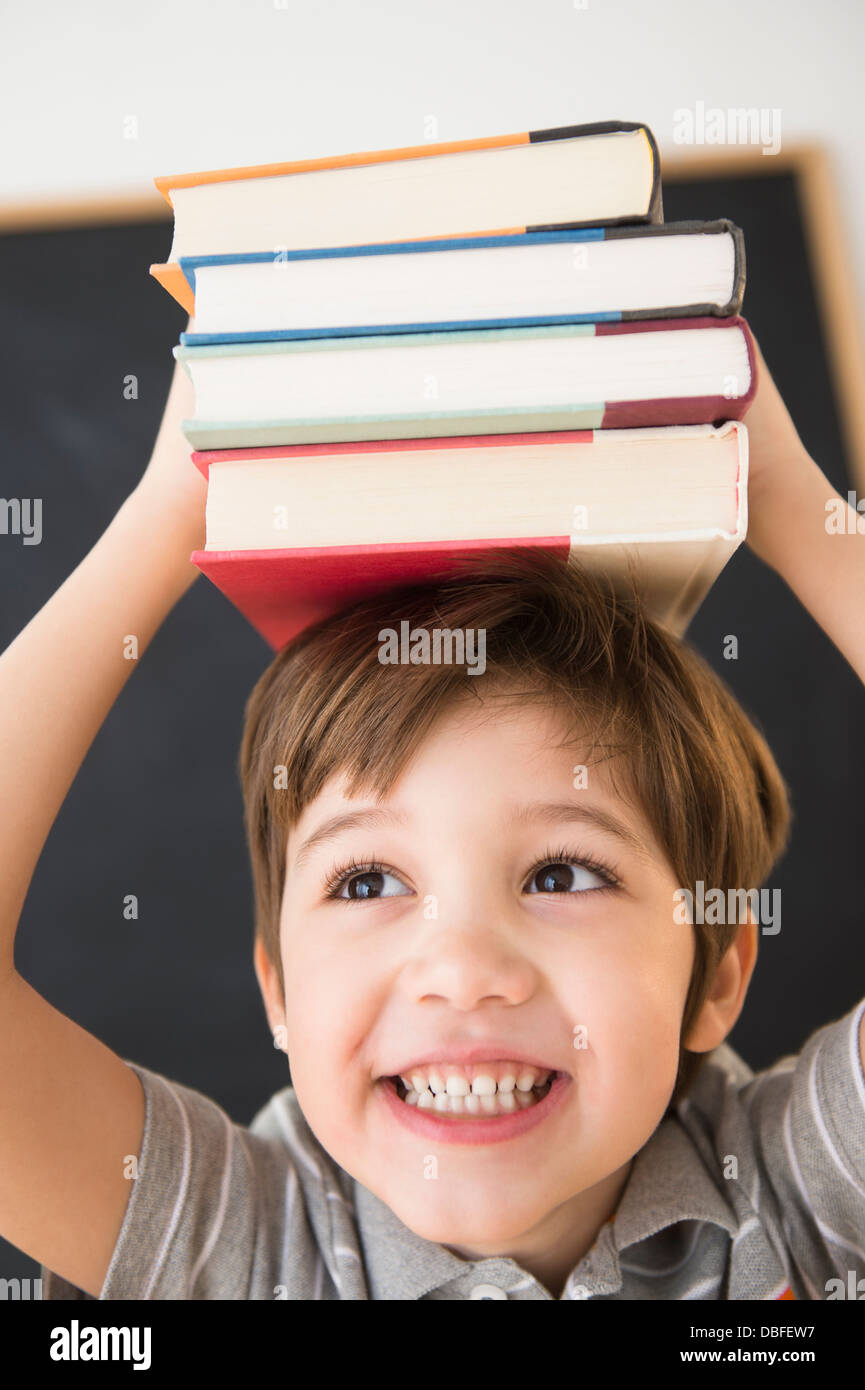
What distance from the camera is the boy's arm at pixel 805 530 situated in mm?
808

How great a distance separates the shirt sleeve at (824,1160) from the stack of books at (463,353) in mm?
493

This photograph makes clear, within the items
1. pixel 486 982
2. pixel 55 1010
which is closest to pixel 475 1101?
Result: pixel 486 982

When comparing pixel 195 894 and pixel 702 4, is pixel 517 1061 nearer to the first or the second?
pixel 195 894

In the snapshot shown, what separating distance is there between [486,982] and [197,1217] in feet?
1.14

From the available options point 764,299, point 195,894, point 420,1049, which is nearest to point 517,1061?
point 420,1049

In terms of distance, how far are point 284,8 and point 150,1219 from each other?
1.36m

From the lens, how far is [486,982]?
2.15ft

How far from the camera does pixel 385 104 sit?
1.27 meters

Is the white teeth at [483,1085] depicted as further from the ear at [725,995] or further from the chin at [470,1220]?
the ear at [725,995]

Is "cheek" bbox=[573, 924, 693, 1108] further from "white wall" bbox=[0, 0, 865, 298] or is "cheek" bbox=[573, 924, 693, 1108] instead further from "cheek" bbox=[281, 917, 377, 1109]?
"white wall" bbox=[0, 0, 865, 298]

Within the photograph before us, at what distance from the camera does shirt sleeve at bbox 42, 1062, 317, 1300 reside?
0.77 metres

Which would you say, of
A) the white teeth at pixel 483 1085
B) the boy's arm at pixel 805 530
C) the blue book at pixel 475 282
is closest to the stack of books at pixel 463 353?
the blue book at pixel 475 282

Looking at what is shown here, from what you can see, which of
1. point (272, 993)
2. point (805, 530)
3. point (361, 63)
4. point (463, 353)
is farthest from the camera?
point (361, 63)

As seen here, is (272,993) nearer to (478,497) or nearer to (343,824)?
(343,824)
